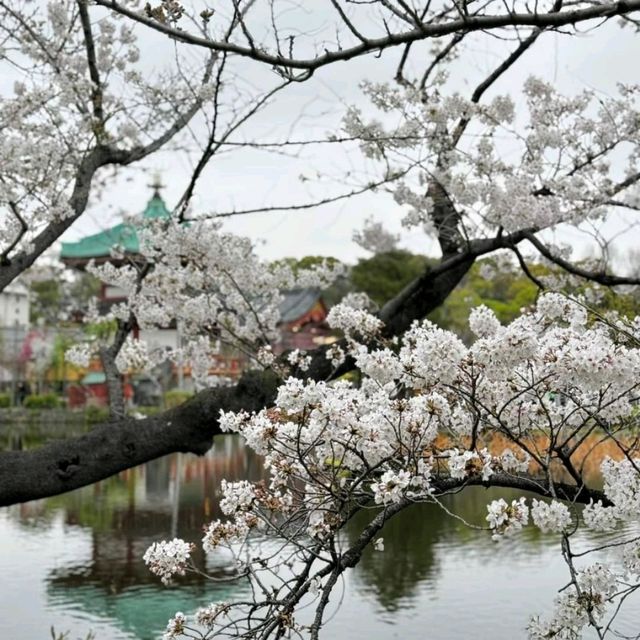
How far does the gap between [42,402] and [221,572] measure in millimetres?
17745

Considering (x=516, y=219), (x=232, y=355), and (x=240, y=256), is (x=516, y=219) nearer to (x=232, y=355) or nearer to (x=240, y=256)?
(x=240, y=256)

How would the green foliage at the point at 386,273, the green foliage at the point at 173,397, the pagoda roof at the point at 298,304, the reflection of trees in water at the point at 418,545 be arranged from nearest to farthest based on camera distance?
the reflection of trees in water at the point at 418,545 < the green foliage at the point at 386,273 < the green foliage at the point at 173,397 < the pagoda roof at the point at 298,304

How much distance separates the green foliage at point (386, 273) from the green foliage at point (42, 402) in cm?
887

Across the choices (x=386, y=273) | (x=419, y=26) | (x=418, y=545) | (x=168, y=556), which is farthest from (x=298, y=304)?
(x=419, y=26)

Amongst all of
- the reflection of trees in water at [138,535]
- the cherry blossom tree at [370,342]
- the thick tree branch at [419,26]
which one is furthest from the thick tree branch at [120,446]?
the thick tree branch at [419,26]

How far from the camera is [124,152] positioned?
4.79 meters

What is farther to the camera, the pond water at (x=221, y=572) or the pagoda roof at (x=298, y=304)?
the pagoda roof at (x=298, y=304)

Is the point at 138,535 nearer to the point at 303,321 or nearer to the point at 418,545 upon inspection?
the point at 418,545

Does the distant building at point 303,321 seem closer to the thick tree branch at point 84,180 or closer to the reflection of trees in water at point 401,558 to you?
the reflection of trees in water at point 401,558

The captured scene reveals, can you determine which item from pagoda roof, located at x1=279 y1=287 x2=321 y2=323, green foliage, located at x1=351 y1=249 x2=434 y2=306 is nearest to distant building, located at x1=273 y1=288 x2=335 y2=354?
pagoda roof, located at x1=279 y1=287 x2=321 y2=323

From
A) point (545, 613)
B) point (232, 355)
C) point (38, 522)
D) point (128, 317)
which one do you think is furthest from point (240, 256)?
point (232, 355)

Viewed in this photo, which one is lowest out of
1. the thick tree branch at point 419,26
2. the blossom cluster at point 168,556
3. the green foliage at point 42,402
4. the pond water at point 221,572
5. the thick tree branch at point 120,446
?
the pond water at point 221,572

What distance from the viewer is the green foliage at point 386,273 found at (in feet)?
67.4

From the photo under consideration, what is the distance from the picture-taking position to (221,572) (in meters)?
7.27
